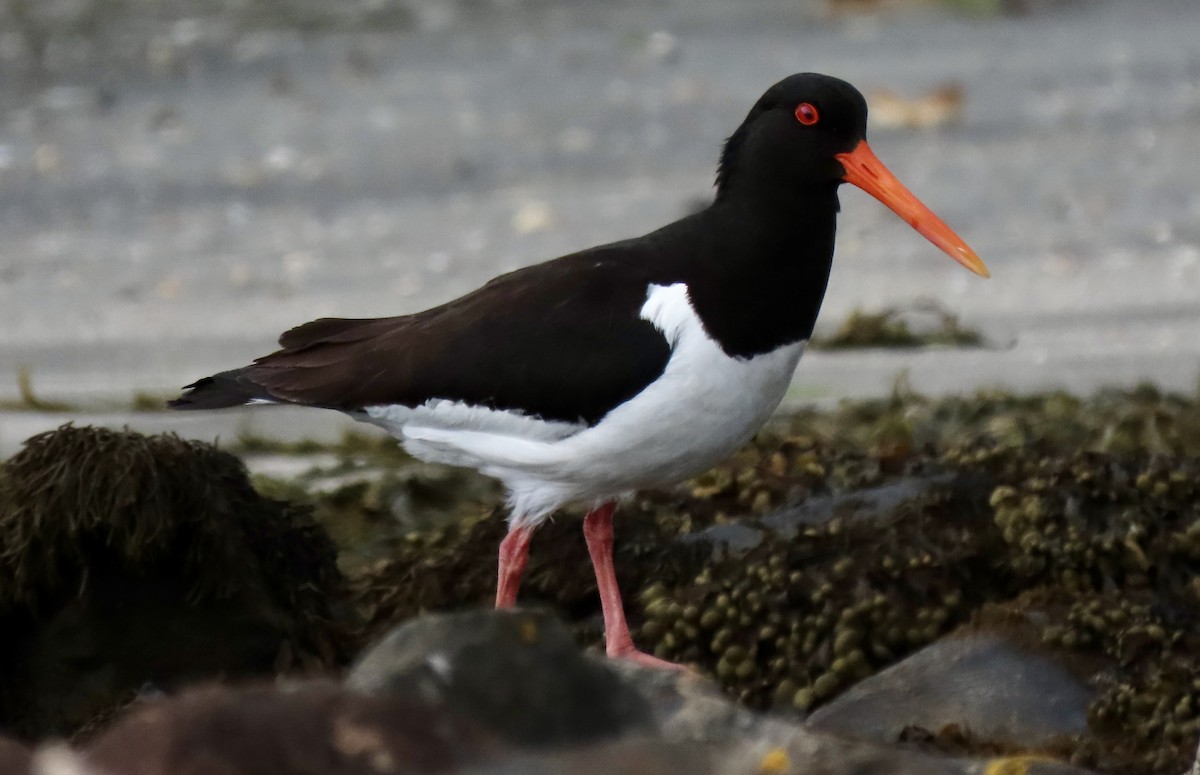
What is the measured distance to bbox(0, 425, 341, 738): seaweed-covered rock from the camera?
3.74 m

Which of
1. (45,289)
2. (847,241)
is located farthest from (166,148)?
(847,241)

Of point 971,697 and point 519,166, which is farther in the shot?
point 519,166

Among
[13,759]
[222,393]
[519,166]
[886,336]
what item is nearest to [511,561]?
[222,393]

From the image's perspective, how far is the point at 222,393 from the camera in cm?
429

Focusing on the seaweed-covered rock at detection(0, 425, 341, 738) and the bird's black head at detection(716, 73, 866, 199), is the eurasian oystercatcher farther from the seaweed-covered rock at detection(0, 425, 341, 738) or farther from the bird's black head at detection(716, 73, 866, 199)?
the seaweed-covered rock at detection(0, 425, 341, 738)

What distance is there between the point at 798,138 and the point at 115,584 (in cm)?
168

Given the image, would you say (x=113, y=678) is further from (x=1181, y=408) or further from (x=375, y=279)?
(x=375, y=279)

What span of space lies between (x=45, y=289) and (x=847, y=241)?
3767mm

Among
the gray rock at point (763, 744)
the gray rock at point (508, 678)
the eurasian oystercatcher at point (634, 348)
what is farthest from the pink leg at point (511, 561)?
the gray rock at point (508, 678)

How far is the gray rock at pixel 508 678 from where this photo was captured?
8.05 feet

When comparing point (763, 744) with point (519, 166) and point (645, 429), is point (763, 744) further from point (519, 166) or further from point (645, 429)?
point (519, 166)

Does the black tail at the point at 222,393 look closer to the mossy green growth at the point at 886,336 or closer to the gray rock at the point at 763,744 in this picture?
the gray rock at the point at 763,744

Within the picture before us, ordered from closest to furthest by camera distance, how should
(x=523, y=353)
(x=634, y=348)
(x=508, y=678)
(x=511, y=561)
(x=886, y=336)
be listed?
(x=508, y=678) → (x=634, y=348) → (x=523, y=353) → (x=511, y=561) → (x=886, y=336)

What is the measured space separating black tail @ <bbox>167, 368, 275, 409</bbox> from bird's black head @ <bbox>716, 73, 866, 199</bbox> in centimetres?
114
